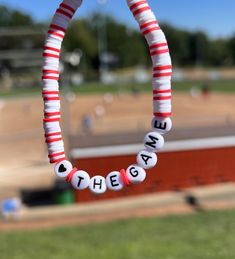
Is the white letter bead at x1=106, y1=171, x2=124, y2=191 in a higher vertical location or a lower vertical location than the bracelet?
lower

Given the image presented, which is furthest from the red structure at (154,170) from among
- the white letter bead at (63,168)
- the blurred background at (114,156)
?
the white letter bead at (63,168)

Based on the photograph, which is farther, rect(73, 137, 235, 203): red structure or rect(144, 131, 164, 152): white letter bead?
rect(73, 137, 235, 203): red structure

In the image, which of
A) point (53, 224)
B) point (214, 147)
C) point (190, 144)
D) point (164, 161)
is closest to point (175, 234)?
point (164, 161)

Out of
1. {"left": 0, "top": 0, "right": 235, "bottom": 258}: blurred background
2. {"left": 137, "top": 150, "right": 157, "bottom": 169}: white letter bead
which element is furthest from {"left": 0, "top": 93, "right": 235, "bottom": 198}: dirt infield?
{"left": 137, "top": 150, "right": 157, "bottom": 169}: white letter bead

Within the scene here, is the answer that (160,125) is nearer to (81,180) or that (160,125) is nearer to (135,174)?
(135,174)

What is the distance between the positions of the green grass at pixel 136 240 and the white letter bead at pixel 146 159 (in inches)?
179

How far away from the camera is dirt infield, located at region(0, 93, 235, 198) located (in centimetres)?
1608

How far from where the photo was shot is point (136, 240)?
8305 millimetres

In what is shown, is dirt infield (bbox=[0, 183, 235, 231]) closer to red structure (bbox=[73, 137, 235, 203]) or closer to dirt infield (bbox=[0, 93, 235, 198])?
red structure (bbox=[73, 137, 235, 203])

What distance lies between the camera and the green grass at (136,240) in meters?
7.14

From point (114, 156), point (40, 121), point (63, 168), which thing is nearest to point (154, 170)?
point (114, 156)

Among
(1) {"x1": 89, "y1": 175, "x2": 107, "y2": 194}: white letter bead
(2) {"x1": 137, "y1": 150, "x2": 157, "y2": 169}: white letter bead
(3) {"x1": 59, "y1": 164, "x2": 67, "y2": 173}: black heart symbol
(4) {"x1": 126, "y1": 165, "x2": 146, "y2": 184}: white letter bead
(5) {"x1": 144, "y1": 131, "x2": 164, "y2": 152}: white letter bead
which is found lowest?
(1) {"x1": 89, "y1": 175, "x2": 107, "y2": 194}: white letter bead

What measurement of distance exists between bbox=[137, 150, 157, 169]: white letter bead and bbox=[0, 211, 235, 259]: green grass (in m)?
4.56

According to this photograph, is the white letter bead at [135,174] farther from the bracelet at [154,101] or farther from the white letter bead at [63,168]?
the white letter bead at [63,168]
